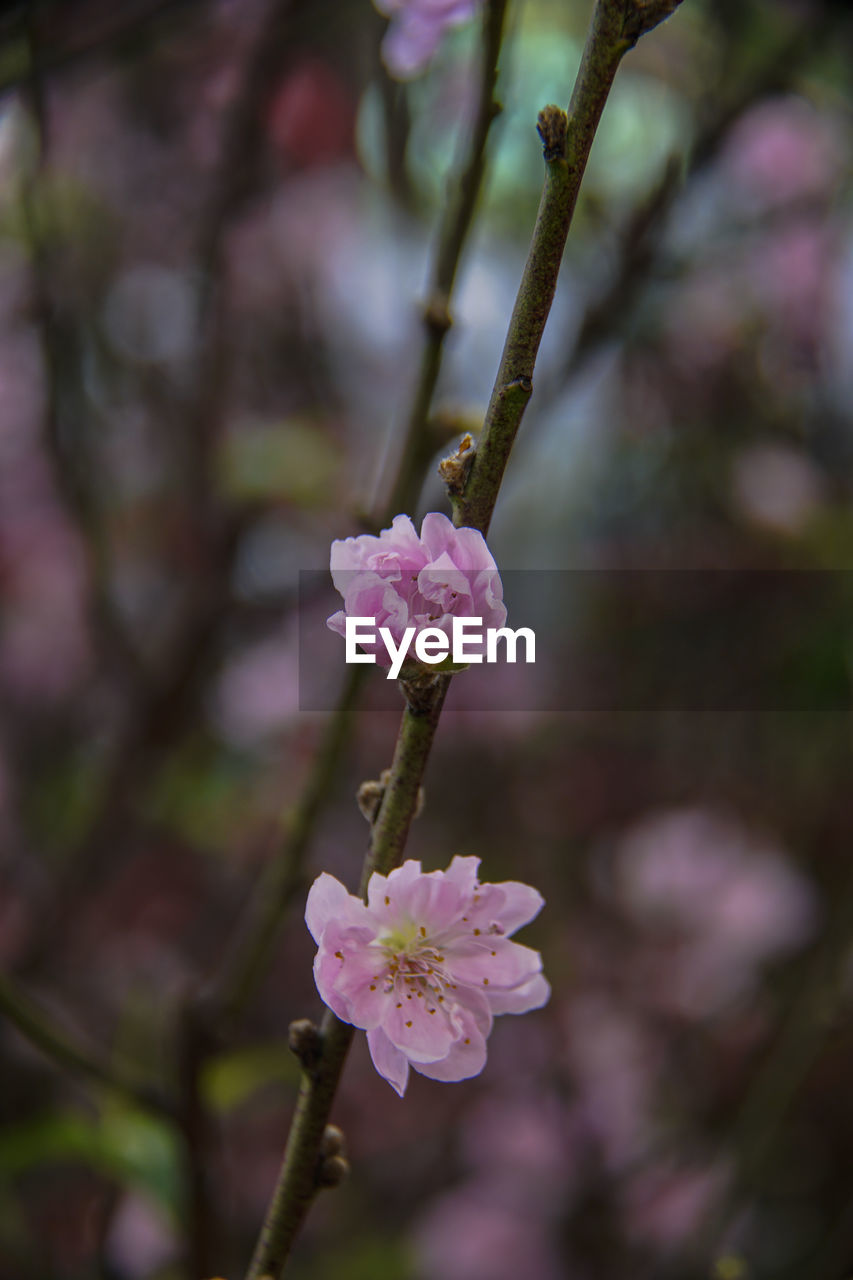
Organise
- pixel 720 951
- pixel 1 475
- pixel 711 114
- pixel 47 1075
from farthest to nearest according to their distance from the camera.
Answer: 1. pixel 1 475
2. pixel 720 951
3. pixel 47 1075
4. pixel 711 114

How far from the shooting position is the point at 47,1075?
1439 millimetres

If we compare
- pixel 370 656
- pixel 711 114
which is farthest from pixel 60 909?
pixel 711 114

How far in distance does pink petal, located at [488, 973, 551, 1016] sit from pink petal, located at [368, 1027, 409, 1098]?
0.05 metres

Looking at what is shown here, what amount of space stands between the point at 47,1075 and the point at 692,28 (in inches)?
75.3

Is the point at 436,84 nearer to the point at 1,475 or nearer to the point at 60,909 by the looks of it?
the point at 1,475

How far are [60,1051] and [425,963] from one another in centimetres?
35

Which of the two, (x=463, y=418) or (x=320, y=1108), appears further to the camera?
(x=463, y=418)

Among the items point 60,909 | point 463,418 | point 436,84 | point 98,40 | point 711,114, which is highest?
point 436,84

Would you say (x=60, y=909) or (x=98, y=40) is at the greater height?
(x=98, y=40)

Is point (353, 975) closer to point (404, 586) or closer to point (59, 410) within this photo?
point (404, 586)

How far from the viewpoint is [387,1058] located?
0.42 m

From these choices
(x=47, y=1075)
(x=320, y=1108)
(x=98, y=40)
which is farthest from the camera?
(x=47, y=1075)
